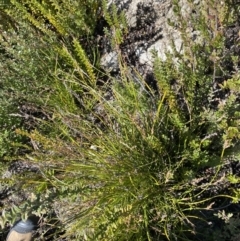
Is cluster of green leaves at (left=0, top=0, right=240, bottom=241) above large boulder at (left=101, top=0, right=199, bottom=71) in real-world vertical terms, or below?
below

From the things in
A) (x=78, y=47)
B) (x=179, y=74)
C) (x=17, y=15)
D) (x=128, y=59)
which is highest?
(x=17, y=15)

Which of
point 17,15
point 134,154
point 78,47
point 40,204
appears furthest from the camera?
point 17,15

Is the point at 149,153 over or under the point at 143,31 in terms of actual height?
under

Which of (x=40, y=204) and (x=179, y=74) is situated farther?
(x=179, y=74)

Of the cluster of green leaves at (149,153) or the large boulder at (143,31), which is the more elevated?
the large boulder at (143,31)

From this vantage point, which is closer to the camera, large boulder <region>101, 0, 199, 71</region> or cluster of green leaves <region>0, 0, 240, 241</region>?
cluster of green leaves <region>0, 0, 240, 241</region>

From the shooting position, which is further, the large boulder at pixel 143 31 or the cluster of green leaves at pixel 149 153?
the large boulder at pixel 143 31

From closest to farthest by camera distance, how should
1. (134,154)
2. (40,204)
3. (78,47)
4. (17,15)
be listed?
(40,204) → (134,154) → (78,47) → (17,15)

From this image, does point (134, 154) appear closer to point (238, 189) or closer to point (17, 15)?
point (238, 189)

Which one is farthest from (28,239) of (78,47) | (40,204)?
(78,47)

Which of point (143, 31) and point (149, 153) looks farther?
point (143, 31)

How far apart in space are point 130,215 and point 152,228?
186 mm

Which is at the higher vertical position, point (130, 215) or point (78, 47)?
point (78, 47)

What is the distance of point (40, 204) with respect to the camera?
213cm
